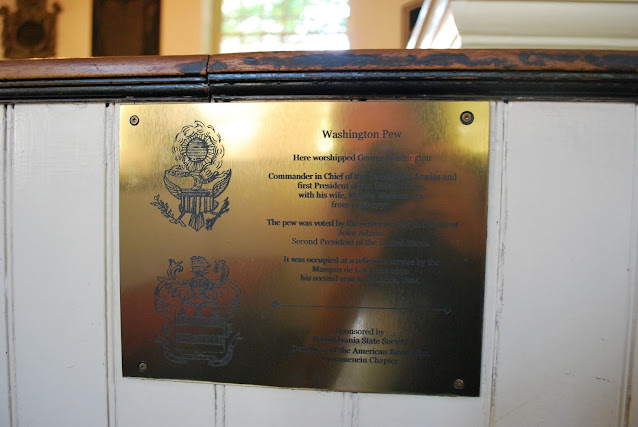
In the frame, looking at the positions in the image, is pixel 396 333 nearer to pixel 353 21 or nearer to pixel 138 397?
pixel 138 397

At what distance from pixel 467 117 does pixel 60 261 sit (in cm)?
61

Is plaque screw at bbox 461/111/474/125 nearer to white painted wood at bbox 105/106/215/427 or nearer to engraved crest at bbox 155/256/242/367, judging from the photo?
engraved crest at bbox 155/256/242/367

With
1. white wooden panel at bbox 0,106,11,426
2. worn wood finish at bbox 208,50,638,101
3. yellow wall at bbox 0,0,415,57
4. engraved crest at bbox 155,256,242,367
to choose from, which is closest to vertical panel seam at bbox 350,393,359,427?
engraved crest at bbox 155,256,242,367

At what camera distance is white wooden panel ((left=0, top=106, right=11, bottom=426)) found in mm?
505

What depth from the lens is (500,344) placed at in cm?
47

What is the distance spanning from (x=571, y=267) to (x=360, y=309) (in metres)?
0.28

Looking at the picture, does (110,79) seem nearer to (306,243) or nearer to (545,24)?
(306,243)

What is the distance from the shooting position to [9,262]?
1.68 ft

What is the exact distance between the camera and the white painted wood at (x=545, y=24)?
445mm

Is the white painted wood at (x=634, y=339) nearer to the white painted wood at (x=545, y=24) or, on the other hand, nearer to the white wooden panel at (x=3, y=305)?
the white painted wood at (x=545, y=24)

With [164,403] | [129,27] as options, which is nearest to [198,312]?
[164,403]

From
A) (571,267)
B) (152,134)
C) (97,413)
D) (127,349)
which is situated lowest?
(97,413)

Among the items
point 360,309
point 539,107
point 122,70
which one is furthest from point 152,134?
point 539,107

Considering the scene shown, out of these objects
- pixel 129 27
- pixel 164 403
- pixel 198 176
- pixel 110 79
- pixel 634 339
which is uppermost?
pixel 129 27
